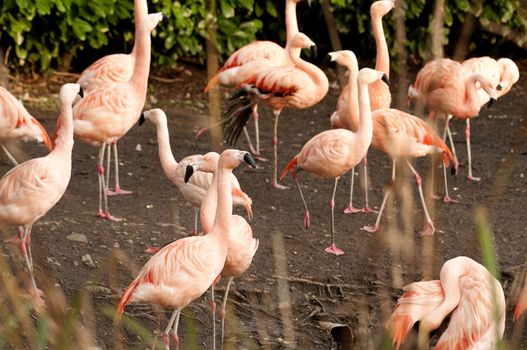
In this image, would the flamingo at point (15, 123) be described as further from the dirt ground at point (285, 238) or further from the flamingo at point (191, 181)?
the flamingo at point (191, 181)

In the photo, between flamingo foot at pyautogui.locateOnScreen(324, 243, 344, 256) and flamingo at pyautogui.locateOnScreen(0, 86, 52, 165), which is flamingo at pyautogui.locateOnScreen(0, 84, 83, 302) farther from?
flamingo foot at pyautogui.locateOnScreen(324, 243, 344, 256)

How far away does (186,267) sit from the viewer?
3795mm

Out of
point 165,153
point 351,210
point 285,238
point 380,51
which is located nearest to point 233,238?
point 165,153

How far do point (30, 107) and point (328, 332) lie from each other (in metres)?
3.86

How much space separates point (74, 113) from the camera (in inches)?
225

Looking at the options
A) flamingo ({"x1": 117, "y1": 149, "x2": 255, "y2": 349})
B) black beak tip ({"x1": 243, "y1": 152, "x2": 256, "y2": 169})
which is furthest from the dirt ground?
black beak tip ({"x1": 243, "y1": 152, "x2": 256, "y2": 169})

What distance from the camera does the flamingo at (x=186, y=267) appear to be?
380 cm

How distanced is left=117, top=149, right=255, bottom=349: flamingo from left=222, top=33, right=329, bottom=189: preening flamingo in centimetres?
261

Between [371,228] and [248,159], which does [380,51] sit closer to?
[371,228]

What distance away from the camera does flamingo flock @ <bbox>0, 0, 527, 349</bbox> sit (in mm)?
3795

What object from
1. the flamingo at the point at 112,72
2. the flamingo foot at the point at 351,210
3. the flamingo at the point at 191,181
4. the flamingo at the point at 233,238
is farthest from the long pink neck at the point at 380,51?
the flamingo at the point at 233,238

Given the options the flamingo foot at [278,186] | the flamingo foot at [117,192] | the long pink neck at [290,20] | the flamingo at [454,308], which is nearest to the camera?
the flamingo at [454,308]

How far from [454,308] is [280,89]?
9.70ft

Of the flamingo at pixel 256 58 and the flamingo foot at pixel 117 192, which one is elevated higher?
the flamingo at pixel 256 58
